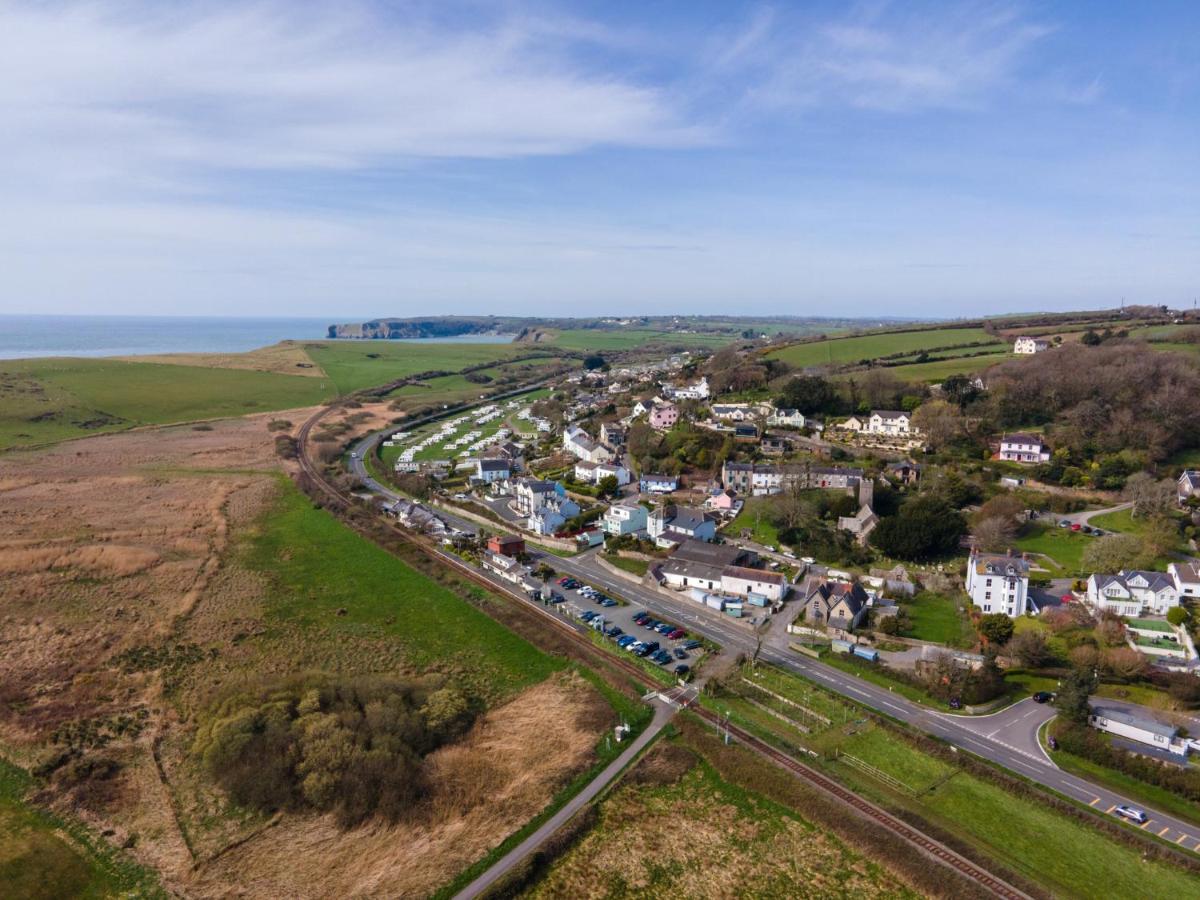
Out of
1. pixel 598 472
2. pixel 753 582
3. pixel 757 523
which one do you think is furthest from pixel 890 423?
pixel 753 582

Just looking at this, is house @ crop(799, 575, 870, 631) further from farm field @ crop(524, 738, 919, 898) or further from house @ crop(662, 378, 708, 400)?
house @ crop(662, 378, 708, 400)

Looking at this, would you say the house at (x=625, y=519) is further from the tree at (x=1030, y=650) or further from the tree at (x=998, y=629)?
the tree at (x=1030, y=650)

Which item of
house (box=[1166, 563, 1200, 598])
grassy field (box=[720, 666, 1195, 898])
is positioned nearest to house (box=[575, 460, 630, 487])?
grassy field (box=[720, 666, 1195, 898])

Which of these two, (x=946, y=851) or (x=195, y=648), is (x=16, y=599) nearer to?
(x=195, y=648)

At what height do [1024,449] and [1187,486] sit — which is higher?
[1024,449]

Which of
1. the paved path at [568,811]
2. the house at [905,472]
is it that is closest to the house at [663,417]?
the house at [905,472]

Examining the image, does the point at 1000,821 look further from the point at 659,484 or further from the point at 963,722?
the point at 659,484
